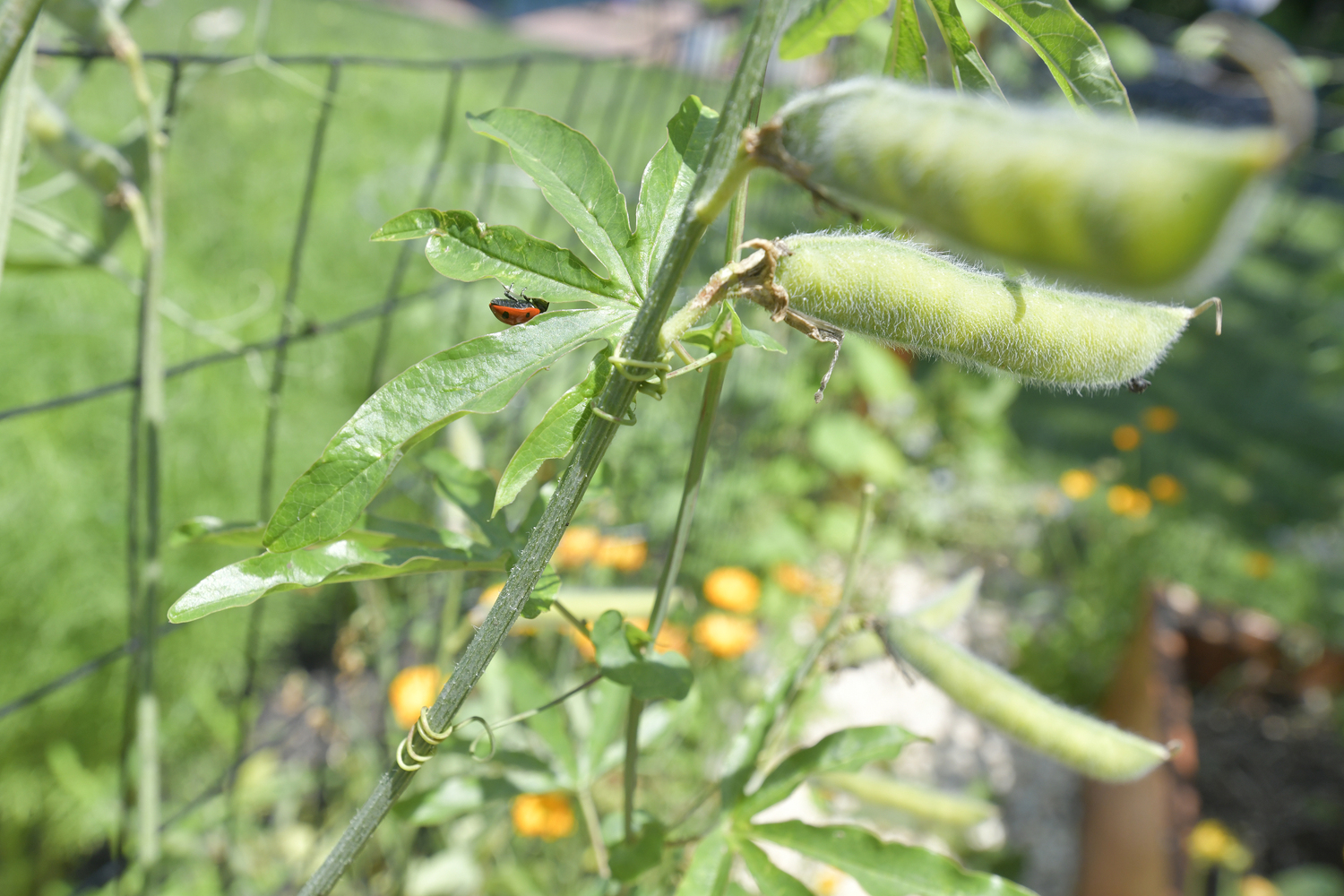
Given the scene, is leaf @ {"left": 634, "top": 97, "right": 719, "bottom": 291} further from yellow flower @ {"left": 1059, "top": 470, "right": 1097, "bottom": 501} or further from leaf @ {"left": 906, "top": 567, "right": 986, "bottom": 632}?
yellow flower @ {"left": 1059, "top": 470, "right": 1097, "bottom": 501}

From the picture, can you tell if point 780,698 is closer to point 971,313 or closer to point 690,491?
point 690,491

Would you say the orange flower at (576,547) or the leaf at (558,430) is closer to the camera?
the leaf at (558,430)

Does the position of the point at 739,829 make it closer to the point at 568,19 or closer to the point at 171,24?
the point at 171,24

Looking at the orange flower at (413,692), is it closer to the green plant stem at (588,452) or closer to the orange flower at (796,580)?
the green plant stem at (588,452)

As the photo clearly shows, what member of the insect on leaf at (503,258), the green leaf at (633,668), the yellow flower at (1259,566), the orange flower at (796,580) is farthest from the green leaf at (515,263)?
the yellow flower at (1259,566)

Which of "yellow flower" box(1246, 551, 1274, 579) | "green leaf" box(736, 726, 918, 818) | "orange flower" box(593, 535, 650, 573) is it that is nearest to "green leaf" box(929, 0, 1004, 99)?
"green leaf" box(736, 726, 918, 818)

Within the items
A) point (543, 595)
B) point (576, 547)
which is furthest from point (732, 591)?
point (543, 595)
